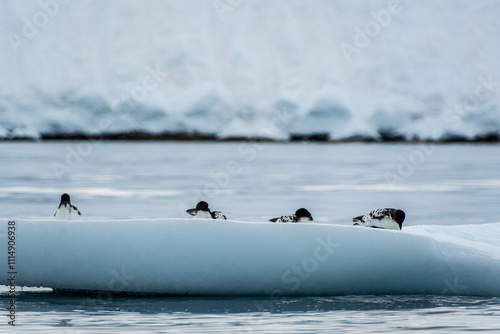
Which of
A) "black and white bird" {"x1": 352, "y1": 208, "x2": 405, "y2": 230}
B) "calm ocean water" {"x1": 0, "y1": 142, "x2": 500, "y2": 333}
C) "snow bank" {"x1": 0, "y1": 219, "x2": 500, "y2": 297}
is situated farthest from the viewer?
"black and white bird" {"x1": 352, "y1": 208, "x2": 405, "y2": 230}

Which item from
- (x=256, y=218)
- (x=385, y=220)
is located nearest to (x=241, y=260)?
(x=385, y=220)

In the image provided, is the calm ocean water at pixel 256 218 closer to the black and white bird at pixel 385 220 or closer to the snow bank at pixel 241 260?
the snow bank at pixel 241 260

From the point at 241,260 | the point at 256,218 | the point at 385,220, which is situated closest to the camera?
the point at 241,260

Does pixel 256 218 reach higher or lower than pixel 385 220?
higher

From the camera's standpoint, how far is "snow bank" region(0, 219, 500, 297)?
10.0 metres

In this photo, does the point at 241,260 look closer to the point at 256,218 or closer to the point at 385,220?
the point at 385,220

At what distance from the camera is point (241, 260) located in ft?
32.8

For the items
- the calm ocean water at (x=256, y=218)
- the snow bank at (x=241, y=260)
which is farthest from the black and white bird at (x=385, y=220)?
the calm ocean water at (x=256, y=218)

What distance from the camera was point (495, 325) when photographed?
332 inches

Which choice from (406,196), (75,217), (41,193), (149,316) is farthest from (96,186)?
(149,316)

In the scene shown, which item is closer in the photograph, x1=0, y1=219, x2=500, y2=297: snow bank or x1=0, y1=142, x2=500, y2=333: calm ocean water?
x1=0, y1=142, x2=500, y2=333: calm ocean water

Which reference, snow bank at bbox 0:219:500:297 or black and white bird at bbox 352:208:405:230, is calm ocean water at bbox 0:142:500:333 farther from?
black and white bird at bbox 352:208:405:230

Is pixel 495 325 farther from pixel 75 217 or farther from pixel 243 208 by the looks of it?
pixel 243 208

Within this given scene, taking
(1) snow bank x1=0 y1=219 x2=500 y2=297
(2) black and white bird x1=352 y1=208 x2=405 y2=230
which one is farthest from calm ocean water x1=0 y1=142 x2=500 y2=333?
(2) black and white bird x1=352 y1=208 x2=405 y2=230
